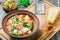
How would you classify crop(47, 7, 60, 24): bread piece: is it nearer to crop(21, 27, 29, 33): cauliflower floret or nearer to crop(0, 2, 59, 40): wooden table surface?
crop(0, 2, 59, 40): wooden table surface

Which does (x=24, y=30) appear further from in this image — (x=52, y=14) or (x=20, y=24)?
(x=52, y=14)

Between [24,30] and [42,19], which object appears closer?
[24,30]

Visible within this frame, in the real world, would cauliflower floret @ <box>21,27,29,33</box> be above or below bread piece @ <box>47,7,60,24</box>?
below

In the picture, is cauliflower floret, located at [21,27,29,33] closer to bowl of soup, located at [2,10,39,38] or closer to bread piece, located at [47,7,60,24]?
bowl of soup, located at [2,10,39,38]

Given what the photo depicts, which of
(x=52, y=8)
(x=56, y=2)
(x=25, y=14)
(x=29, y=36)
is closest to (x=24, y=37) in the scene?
(x=29, y=36)

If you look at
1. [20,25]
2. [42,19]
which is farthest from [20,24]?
[42,19]

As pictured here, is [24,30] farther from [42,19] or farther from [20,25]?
[42,19]

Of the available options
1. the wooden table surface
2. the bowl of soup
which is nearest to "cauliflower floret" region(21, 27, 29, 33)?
the bowl of soup

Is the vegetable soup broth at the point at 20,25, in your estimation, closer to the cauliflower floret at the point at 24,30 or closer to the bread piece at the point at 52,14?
the cauliflower floret at the point at 24,30
